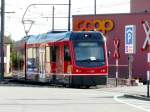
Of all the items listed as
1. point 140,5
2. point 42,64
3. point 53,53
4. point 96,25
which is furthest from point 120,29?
point 53,53

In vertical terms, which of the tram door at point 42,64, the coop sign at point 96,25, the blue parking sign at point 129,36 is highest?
the coop sign at point 96,25

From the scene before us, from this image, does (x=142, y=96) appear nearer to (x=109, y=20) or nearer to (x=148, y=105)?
(x=148, y=105)

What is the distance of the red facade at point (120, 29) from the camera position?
53.1m

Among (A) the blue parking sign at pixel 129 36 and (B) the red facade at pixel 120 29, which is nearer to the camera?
(A) the blue parking sign at pixel 129 36

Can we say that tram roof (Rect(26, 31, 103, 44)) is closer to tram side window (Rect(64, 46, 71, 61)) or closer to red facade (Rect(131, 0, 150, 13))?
tram side window (Rect(64, 46, 71, 61))

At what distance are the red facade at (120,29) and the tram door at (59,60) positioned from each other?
12.7 m

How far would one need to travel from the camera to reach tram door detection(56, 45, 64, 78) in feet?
132

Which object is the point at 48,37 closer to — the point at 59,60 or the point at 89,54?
the point at 59,60

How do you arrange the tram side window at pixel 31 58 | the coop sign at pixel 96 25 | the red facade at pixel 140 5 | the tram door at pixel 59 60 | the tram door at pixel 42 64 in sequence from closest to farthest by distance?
the tram door at pixel 59 60 < the tram door at pixel 42 64 < the tram side window at pixel 31 58 < the coop sign at pixel 96 25 < the red facade at pixel 140 5

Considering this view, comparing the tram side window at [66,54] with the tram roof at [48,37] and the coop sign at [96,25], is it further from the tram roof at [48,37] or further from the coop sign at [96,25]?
the coop sign at [96,25]

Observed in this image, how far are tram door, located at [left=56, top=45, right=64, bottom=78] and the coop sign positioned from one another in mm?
14619

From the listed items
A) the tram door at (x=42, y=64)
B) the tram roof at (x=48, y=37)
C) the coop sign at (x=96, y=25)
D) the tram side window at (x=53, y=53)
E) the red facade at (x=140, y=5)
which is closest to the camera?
the tram roof at (x=48, y=37)

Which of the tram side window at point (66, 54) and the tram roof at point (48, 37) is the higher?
the tram roof at point (48, 37)

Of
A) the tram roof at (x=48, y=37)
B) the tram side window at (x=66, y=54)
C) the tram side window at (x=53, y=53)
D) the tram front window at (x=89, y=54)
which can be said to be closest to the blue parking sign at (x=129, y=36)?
the tram front window at (x=89, y=54)
